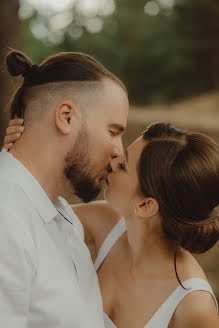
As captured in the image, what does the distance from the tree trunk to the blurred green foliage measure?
574 cm

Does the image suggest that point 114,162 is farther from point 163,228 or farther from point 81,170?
point 163,228

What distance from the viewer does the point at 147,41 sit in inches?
319

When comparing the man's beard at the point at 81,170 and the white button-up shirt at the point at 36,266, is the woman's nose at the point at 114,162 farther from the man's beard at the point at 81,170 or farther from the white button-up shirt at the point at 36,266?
the white button-up shirt at the point at 36,266

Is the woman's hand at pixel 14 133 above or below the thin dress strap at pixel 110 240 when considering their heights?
above

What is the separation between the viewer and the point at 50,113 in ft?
4.42

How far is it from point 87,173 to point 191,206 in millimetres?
409

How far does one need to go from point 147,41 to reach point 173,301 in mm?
7396

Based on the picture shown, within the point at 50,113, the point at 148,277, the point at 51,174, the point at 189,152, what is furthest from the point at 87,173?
the point at 148,277

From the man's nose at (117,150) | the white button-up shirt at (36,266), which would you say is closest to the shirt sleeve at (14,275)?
the white button-up shirt at (36,266)

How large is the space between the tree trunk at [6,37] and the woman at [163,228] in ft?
2.08

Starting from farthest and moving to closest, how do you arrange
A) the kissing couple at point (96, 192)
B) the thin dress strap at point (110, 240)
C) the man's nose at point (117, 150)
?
the thin dress strap at point (110, 240)
the man's nose at point (117, 150)
the kissing couple at point (96, 192)

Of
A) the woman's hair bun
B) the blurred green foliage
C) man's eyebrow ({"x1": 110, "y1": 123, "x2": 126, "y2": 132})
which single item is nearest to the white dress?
man's eyebrow ({"x1": 110, "y1": 123, "x2": 126, "y2": 132})

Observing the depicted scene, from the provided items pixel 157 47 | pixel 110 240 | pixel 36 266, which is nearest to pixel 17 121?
pixel 36 266

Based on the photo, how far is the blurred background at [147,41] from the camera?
7758 millimetres
